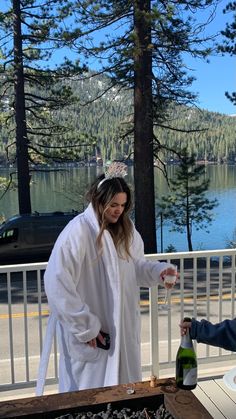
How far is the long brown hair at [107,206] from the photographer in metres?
2.12

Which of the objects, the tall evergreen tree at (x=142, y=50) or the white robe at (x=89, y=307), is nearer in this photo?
the white robe at (x=89, y=307)

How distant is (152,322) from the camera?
3.24 metres

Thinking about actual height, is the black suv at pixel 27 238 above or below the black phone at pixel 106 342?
below

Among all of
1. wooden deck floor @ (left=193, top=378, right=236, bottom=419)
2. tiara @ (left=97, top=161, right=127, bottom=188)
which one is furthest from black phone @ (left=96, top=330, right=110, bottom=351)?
wooden deck floor @ (left=193, top=378, right=236, bottom=419)

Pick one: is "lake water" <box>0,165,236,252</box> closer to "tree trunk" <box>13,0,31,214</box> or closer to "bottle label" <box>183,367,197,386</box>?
"tree trunk" <box>13,0,31,214</box>

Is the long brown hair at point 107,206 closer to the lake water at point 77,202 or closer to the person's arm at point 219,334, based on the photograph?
the person's arm at point 219,334

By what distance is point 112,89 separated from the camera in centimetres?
1282

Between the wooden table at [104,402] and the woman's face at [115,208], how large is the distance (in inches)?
31.3

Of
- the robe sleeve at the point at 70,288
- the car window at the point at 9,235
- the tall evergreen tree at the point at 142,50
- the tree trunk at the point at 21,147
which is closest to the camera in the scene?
the robe sleeve at the point at 70,288

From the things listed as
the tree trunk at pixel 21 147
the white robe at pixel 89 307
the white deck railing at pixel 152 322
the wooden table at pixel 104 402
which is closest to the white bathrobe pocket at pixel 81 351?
the white robe at pixel 89 307

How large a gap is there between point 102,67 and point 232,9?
3.79 m

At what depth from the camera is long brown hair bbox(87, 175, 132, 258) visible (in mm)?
2123

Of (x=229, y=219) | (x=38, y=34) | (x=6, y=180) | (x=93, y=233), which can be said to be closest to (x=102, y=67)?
(x=38, y=34)

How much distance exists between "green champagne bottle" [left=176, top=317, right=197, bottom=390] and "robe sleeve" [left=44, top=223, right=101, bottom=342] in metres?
0.44
